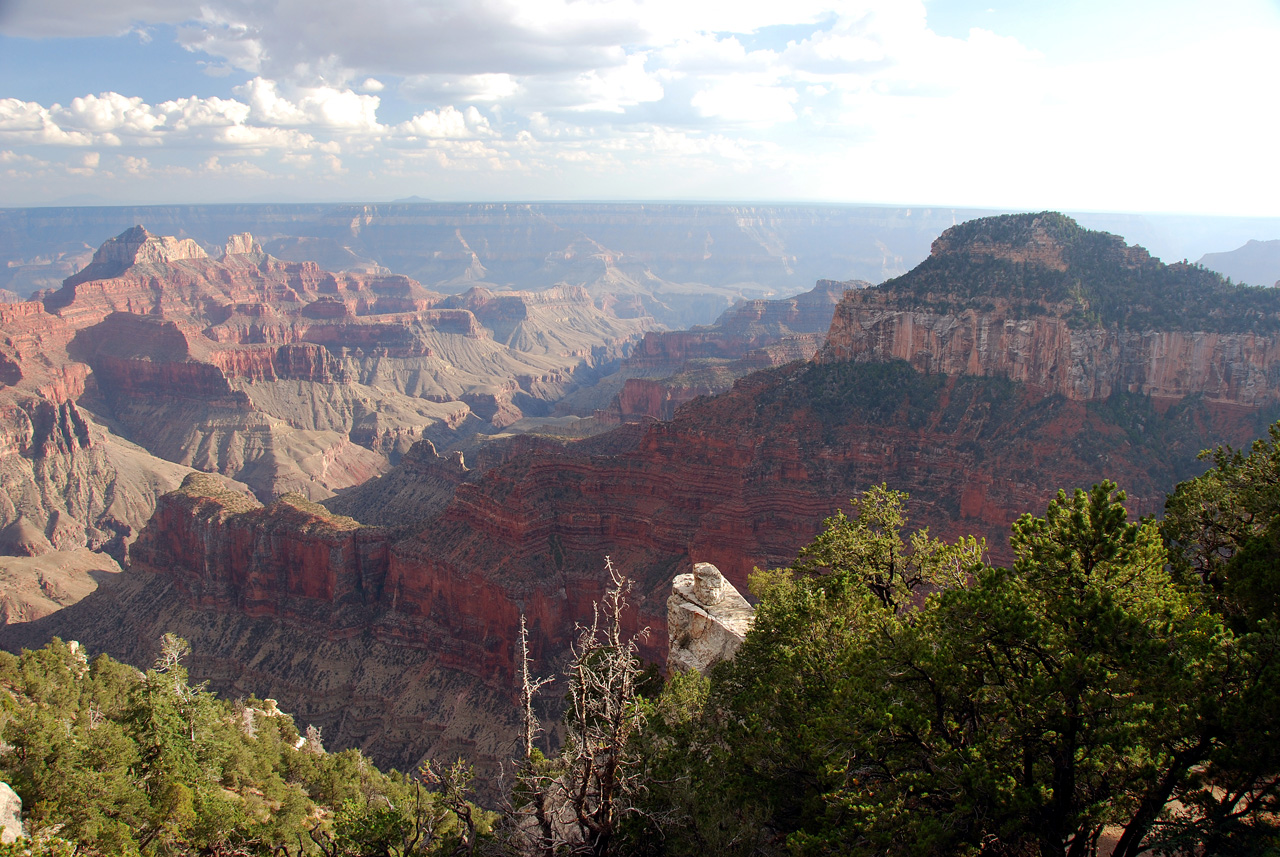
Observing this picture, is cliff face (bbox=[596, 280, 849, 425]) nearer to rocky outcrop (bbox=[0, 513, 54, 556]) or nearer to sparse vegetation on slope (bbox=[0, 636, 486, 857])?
rocky outcrop (bbox=[0, 513, 54, 556])

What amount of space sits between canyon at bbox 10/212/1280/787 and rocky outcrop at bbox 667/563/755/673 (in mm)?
21172

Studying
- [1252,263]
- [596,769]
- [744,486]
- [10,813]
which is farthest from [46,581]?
[1252,263]

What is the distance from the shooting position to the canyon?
187ft

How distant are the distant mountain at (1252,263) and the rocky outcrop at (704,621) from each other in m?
183

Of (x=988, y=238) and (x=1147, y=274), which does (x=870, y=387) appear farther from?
(x=1147, y=274)

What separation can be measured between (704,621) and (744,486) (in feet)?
91.4

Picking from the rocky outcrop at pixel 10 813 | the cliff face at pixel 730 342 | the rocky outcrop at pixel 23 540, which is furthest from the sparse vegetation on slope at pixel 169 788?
the cliff face at pixel 730 342

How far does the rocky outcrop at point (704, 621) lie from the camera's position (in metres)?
34.5

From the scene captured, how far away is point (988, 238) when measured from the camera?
6775cm

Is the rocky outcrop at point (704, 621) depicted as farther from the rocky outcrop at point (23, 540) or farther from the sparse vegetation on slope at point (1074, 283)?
the rocky outcrop at point (23, 540)

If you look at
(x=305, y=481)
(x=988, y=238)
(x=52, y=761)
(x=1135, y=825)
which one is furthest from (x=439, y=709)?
(x=305, y=481)

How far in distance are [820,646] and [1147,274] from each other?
2364 inches

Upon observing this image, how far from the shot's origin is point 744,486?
6206 cm

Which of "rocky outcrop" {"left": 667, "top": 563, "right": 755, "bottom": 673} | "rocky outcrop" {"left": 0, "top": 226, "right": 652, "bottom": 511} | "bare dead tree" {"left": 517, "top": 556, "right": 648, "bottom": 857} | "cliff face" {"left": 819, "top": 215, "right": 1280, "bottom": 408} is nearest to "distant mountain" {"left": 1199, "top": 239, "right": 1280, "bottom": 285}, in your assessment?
"cliff face" {"left": 819, "top": 215, "right": 1280, "bottom": 408}
